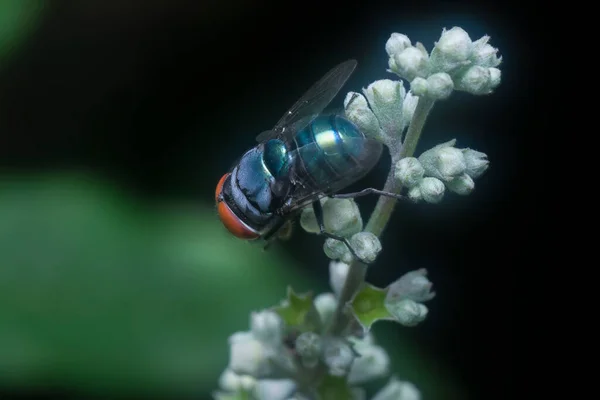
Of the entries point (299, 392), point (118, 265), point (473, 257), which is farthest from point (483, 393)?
point (299, 392)

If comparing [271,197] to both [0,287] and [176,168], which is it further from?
[176,168]

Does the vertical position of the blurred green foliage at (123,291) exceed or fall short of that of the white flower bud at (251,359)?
it exceeds it

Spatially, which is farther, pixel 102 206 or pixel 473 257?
pixel 473 257

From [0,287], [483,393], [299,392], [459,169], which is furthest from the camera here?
[483,393]

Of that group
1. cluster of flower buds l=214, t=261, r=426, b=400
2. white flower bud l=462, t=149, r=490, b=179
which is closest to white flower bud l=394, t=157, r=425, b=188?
white flower bud l=462, t=149, r=490, b=179

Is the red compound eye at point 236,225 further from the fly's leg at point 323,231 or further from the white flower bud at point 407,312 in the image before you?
the white flower bud at point 407,312

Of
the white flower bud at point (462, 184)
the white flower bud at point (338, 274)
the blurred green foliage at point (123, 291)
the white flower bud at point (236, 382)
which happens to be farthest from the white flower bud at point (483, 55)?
the blurred green foliage at point (123, 291)

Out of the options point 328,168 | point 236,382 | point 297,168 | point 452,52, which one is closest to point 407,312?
point 328,168

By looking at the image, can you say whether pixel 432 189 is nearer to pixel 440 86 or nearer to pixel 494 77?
pixel 440 86
